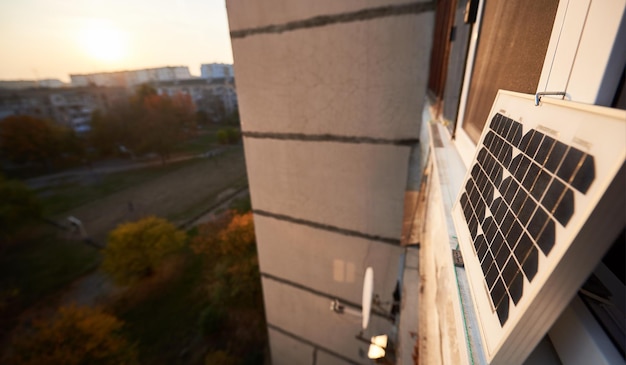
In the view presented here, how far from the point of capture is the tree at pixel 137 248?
1052cm

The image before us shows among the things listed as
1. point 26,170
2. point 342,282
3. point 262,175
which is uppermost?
point 262,175

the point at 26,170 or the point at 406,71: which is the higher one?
the point at 406,71

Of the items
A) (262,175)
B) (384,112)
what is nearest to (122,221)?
(262,175)

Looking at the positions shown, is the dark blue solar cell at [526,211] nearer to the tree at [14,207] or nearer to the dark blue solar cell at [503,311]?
the dark blue solar cell at [503,311]

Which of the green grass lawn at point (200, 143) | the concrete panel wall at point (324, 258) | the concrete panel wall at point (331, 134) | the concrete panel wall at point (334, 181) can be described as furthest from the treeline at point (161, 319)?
the green grass lawn at point (200, 143)

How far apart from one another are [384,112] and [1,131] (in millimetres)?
25979

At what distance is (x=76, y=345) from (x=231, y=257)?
5869 mm

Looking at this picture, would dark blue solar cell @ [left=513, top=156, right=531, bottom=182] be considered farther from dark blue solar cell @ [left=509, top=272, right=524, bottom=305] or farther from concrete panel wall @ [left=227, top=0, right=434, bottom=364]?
concrete panel wall @ [left=227, top=0, right=434, bottom=364]

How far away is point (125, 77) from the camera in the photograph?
2227 cm

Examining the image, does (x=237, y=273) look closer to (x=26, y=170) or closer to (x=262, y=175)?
(x=262, y=175)

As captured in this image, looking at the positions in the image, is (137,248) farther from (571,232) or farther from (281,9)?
(571,232)

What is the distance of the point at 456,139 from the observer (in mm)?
1701

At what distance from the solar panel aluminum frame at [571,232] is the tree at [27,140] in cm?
2672

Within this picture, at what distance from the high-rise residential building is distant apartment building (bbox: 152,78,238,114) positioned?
30.4 metres
